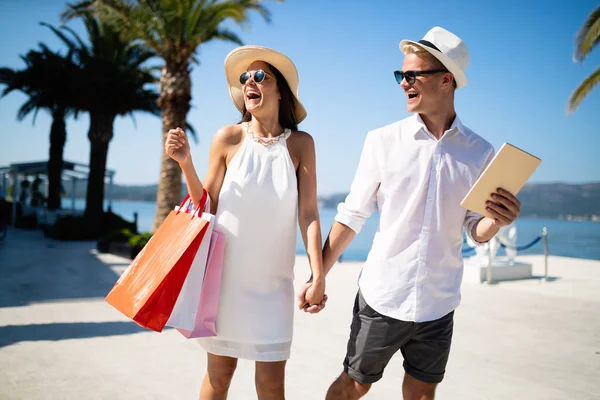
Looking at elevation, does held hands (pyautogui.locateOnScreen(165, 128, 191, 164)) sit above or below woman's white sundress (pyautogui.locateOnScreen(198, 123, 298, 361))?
above

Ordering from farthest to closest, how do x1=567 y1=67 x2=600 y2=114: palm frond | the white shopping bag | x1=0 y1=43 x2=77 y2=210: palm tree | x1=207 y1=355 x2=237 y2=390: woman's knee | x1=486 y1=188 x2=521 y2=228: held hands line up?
x1=0 y1=43 x2=77 y2=210: palm tree < x1=567 y1=67 x2=600 y2=114: palm frond < x1=207 y1=355 x2=237 y2=390: woman's knee < the white shopping bag < x1=486 y1=188 x2=521 y2=228: held hands

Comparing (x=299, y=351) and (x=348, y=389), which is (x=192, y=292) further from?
(x=299, y=351)

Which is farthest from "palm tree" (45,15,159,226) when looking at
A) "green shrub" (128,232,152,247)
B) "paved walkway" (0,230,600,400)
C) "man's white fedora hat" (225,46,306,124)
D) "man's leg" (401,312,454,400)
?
"man's leg" (401,312,454,400)

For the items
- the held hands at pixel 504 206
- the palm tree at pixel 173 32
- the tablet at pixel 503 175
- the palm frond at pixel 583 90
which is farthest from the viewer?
the palm frond at pixel 583 90

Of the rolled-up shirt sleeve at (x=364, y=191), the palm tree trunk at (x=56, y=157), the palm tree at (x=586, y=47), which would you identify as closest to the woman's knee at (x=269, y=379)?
the rolled-up shirt sleeve at (x=364, y=191)

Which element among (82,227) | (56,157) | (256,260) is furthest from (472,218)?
(56,157)

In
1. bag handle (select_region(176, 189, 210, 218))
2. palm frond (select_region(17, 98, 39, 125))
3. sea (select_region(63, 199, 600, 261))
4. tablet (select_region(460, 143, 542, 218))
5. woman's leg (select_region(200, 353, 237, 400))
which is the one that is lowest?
sea (select_region(63, 199, 600, 261))

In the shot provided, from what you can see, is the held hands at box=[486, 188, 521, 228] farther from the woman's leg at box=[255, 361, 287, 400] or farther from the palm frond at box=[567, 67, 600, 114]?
the palm frond at box=[567, 67, 600, 114]

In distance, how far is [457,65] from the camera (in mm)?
2283

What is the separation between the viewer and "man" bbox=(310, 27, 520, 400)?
2279mm

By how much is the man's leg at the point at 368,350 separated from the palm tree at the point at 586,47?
44.2 feet

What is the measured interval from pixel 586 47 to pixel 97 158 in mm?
17548

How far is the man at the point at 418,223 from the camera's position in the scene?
2.28 metres

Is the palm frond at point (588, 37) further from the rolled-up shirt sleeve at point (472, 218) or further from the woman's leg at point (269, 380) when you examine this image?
the woman's leg at point (269, 380)
